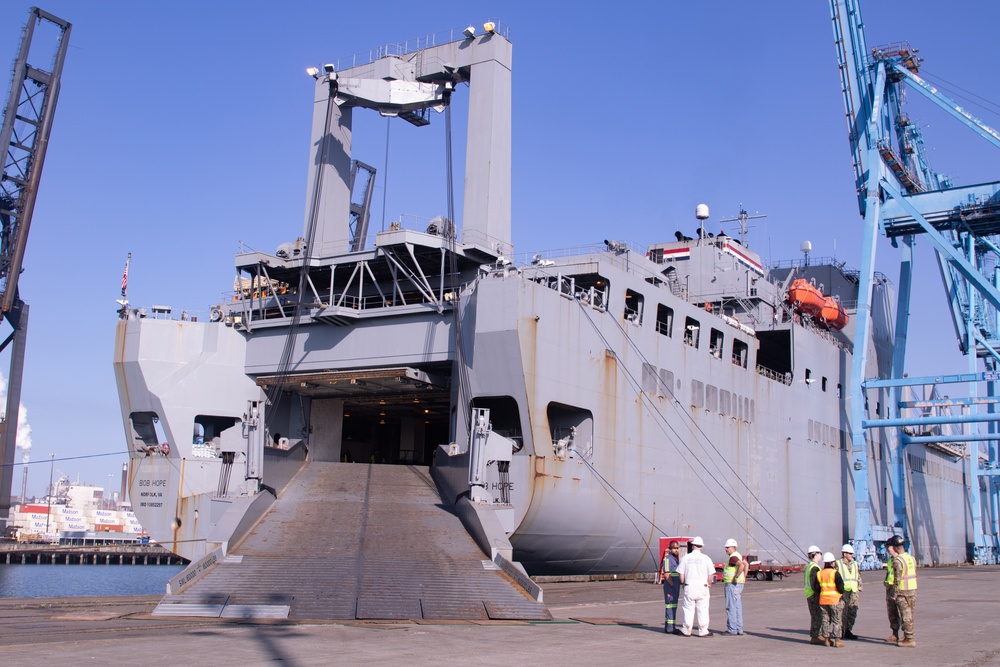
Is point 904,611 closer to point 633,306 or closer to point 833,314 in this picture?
point 633,306

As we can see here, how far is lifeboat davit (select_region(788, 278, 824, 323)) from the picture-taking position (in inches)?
1316

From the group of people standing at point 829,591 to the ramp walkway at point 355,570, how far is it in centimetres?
278

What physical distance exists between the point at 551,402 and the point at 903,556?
11.5m

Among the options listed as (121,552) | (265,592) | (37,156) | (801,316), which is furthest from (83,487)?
(265,592)

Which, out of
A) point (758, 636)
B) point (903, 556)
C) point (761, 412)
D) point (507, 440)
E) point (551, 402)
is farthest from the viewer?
point (761, 412)

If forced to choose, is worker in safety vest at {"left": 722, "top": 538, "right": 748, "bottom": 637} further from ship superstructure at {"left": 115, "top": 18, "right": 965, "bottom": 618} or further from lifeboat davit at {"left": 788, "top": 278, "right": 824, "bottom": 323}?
lifeboat davit at {"left": 788, "top": 278, "right": 824, "bottom": 323}

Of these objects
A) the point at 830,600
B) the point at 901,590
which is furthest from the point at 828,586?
the point at 901,590

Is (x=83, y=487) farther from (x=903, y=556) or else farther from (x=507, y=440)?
(x=903, y=556)

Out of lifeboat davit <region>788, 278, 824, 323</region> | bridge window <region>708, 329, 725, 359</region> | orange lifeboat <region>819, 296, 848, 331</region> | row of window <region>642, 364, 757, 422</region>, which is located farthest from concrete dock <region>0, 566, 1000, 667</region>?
orange lifeboat <region>819, 296, 848, 331</region>

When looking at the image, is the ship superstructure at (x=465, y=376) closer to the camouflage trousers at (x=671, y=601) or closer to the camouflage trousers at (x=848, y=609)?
the camouflage trousers at (x=671, y=601)

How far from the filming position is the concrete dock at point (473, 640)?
8.85 meters

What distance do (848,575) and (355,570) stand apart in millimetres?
7494

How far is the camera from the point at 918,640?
36.2ft

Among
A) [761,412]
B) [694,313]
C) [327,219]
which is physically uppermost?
[327,219]
